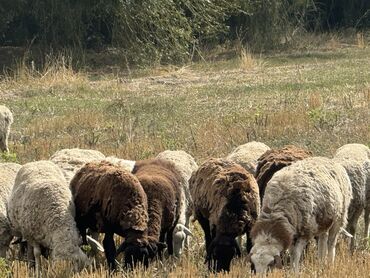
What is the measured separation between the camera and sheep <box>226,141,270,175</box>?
11945 mm

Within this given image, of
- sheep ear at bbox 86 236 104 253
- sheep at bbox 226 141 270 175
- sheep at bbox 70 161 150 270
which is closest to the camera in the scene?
sheep at bbox 70 161 150 270

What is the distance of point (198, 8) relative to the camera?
33438 millimetres

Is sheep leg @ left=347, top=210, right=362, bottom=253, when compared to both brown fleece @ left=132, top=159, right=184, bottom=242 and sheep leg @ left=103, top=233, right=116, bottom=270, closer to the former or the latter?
brown fleece @ left=132, top=159, right=184, bottom=242

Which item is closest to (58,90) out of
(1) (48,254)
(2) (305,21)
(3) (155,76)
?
(3) (155,76)

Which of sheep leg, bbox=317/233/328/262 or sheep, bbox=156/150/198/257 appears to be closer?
sheep leg, bbox=317/233/328/262

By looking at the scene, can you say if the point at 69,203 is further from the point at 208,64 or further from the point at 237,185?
the point at 208,64

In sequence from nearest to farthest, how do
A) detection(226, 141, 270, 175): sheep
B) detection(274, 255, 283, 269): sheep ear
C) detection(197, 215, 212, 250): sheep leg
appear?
detection(274, 255, 283, 269): sheep ear → detection(197, 215, 212, 250): sheep leg → detection(226, 141, 270, 175): sheep

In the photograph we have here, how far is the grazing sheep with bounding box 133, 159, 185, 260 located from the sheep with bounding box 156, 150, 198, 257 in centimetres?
10

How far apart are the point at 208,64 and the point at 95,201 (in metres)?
23.6

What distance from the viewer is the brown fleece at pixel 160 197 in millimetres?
9805

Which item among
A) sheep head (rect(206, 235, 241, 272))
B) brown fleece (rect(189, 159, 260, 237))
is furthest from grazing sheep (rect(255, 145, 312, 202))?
sheep head (rect(206, 235, 241, 272))

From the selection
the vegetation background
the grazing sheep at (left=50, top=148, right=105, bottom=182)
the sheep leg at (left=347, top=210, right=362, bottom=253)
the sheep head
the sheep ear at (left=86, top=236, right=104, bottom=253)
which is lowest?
the vegetation background

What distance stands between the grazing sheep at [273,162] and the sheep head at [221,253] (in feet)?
4.91

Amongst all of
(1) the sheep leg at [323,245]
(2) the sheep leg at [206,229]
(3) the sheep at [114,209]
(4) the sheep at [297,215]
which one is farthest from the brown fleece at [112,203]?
(1) the sheep leg at [323,245]
